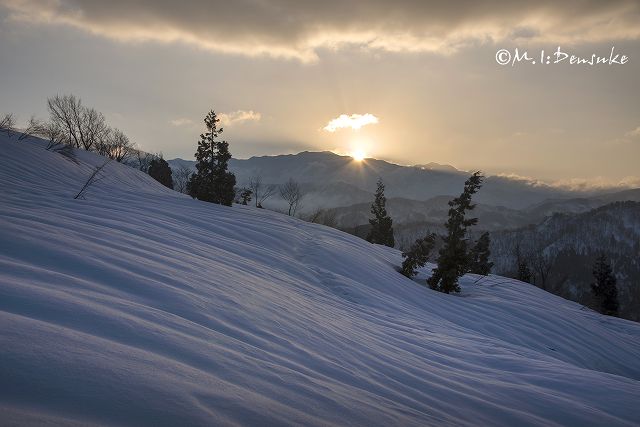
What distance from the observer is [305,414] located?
195 cm

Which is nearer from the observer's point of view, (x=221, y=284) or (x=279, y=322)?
(x=279, y=322)

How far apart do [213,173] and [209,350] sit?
61.2ft

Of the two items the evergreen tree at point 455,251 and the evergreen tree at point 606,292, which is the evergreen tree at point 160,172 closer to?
the evergreen tree at point 455,251

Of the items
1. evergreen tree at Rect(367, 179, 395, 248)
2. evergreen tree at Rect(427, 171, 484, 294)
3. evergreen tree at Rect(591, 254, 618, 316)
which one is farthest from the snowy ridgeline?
evergreen tree at Rect(591, 254, 618, 316)

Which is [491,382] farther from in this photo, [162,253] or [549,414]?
[162,253]

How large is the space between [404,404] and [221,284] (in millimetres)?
2463

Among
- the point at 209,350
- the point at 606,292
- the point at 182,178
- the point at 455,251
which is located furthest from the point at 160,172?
the point at 606,292

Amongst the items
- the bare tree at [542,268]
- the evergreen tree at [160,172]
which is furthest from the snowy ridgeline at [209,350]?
the evergreen tree at [160,172]

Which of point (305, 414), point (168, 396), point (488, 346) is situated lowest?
point (488, 346)

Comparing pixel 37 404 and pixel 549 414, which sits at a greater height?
pixel 37 404

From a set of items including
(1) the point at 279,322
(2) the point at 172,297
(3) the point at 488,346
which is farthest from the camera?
(3) the point at 488,346

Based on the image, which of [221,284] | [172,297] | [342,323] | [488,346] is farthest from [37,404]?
[488,346]

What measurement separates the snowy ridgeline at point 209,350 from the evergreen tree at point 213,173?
12.2m

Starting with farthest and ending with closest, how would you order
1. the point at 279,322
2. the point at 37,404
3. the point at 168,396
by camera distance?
the point at 279,322 < the point at 168,396 < the point at 37,404
